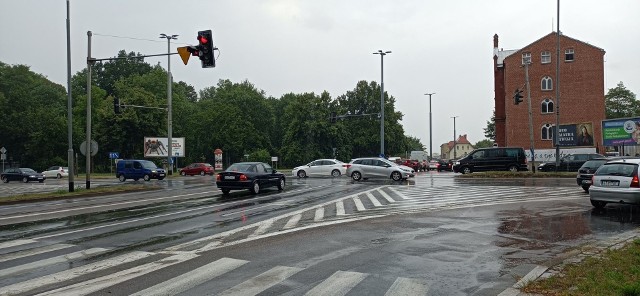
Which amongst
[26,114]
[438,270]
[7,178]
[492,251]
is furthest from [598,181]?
[26,114]

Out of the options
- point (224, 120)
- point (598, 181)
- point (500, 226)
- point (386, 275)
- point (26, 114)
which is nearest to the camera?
point (386, 275)

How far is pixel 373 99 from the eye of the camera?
8675 centimetres

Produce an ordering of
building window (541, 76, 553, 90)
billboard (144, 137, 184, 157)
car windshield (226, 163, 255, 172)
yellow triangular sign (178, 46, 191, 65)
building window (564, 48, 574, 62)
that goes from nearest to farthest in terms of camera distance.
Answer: yellow triangular sign (178, 46, 191, 65) → car windshield (226, 163, 255, 172) → building window (564, 48, 574, 62) → building window (541, 76, 553, 90) → billboard (144, 137, 184, 157)

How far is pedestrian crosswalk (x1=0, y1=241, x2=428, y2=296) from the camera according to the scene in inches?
235

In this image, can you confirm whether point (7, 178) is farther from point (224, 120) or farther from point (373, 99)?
point (373, 99)

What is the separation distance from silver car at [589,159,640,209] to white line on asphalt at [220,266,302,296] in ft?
33.9

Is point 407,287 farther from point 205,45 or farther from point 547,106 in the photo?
point 547,106

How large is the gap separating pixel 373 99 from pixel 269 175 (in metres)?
66.1

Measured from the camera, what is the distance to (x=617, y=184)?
13.5 meters

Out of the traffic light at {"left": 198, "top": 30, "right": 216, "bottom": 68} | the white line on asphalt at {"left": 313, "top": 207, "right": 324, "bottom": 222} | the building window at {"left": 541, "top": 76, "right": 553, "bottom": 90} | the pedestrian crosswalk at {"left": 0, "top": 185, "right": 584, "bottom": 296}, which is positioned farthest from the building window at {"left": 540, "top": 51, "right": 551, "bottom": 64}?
the pedestrian crosswalk at {"left": 0, "top": 185, "right": 584, "bottom": 296}

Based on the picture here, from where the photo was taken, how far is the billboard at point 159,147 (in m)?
59.9

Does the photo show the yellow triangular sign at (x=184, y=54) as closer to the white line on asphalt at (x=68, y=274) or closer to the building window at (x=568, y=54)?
the white line on asphalt at (x=68, y=274)

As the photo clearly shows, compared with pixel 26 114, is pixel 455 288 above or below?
below

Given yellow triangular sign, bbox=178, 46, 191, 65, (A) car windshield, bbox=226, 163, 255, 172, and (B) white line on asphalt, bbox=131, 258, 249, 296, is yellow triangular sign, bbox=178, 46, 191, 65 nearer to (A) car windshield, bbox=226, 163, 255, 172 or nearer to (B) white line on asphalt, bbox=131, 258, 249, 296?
(A) car windshield, bbox=226, 163, 255, 172
